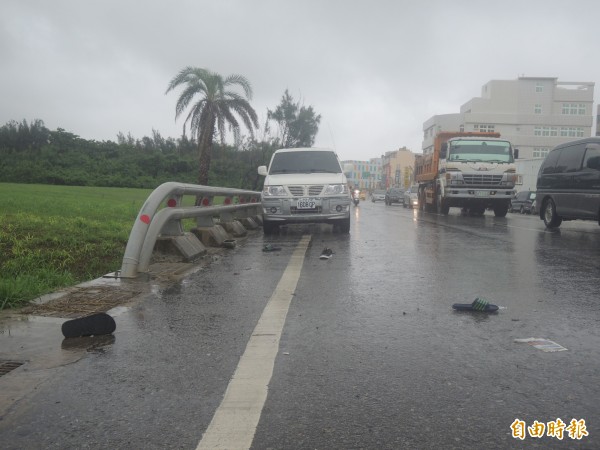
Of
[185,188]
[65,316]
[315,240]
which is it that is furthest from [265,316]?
[315,240]

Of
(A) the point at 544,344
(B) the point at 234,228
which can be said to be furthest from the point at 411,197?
(A) the point at 544,344

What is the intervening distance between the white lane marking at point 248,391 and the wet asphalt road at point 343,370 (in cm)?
5

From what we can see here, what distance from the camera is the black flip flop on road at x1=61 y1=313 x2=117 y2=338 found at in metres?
3.56

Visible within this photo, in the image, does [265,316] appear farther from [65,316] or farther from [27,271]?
[27,271]

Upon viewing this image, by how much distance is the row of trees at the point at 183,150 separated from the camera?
2736 centimetres

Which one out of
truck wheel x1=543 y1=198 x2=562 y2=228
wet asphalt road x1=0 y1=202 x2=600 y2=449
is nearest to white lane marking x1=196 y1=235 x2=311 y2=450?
wet asphalt road x1=0 y1=202 x2=600 y2=449

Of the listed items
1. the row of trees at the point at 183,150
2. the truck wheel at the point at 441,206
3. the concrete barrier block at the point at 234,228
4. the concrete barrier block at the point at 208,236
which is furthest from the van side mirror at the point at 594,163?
the row of trees at the point at 183,150

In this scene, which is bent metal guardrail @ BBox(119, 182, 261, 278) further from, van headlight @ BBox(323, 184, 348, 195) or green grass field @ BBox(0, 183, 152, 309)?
van headlight @ BBox(323, 184, 348, 195)

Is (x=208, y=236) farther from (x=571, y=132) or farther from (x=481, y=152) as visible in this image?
(x=571, y=132)

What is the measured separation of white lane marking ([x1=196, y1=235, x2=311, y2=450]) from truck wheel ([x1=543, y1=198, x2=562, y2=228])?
37.8 ft

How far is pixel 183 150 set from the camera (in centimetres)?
5006

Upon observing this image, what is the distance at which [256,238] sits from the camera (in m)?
11.0

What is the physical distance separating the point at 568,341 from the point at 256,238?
26.2 feet

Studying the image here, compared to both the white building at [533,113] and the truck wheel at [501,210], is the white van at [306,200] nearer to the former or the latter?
the truck wheel at [501,210]
